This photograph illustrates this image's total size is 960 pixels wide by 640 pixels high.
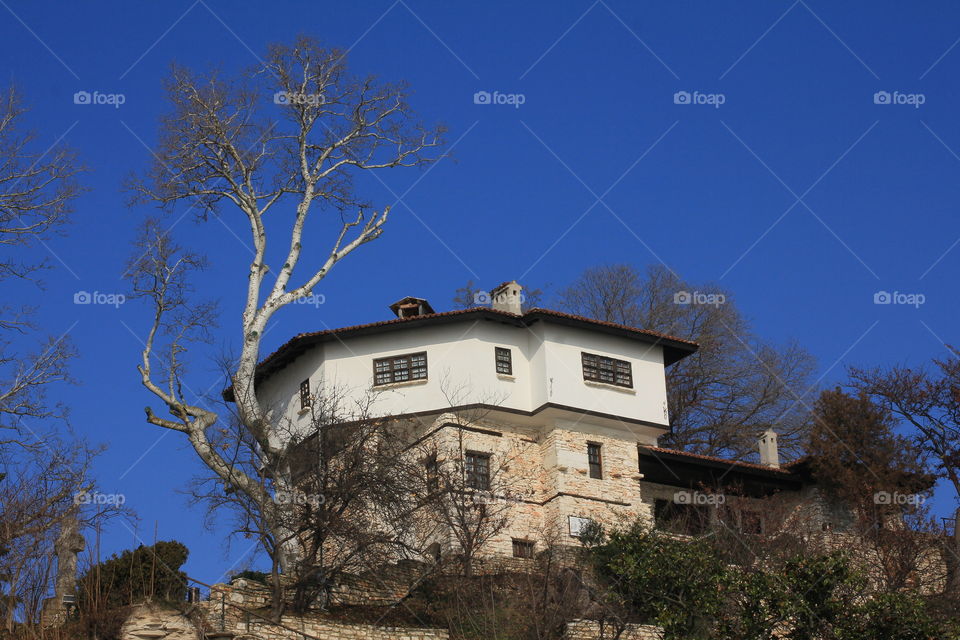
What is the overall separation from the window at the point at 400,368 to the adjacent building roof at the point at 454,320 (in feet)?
2.58

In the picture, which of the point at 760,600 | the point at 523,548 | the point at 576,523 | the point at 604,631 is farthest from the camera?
the point at 576,523

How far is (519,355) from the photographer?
3497cm

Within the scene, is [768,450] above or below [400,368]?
below

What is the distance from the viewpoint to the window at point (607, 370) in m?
35.2

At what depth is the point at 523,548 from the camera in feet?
108

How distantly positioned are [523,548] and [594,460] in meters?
3.36

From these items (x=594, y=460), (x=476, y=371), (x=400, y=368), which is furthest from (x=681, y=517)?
(x=400, y=368)

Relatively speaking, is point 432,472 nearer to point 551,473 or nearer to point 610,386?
point 551,473

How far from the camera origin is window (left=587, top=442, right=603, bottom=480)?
Answer: 34.5m

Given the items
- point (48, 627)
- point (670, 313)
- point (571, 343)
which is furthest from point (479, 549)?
point (670, 313)

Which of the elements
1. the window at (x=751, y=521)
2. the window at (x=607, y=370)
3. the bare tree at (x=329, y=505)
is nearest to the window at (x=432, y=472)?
the bare tree at (x=329, y=505)

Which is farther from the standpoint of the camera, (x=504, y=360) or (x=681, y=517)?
(x=681, y=517)

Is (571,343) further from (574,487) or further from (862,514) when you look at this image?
(862,514)

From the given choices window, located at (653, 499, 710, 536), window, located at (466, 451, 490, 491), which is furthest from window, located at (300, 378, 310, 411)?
window, located at (653, 499, 710, 536)
